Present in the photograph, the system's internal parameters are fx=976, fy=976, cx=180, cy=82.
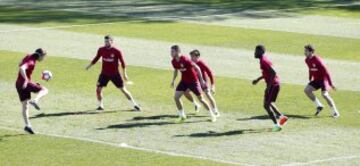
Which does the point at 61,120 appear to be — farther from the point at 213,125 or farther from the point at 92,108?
the point at 213,125

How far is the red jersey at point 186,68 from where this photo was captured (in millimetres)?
24891

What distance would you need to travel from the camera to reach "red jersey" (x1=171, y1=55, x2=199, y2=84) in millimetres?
24891

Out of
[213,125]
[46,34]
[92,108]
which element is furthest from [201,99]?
[46,34]

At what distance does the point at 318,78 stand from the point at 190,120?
3730mm

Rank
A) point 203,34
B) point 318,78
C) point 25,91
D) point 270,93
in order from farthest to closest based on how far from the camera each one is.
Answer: point 203,34 < point 318,78 < point 270,93 < point 25,91

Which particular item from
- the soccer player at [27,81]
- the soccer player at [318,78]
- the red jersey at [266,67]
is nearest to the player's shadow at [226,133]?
the red jersey at [266,67]

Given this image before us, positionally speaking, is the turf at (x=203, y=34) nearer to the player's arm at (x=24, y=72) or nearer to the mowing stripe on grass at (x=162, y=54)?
the mowing stripe on grass at (x=162, y=54)

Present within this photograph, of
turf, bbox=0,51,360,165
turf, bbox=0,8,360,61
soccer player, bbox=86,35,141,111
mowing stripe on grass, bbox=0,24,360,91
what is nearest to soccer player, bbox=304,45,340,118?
turf, bbox=0,51,360,165

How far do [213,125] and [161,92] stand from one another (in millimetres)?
4823

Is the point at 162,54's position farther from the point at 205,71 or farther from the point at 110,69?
the point at 205,71

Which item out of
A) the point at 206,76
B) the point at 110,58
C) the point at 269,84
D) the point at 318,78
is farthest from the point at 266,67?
the point at 110,58

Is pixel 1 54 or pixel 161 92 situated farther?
pixel 1 54

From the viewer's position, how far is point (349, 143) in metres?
22.6

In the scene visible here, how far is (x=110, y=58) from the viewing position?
2633 cm
